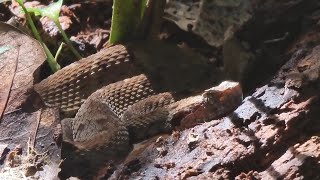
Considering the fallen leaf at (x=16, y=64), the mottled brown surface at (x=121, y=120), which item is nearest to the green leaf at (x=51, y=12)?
the fallen leaf at (x=16, y=64)

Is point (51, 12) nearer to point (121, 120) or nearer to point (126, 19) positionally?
point (126, 19)

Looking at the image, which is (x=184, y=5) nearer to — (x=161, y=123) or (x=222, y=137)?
(x=161, y=123)

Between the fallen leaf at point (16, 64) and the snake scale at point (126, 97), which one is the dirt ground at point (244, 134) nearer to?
the fallen leaf at point (16, 64)

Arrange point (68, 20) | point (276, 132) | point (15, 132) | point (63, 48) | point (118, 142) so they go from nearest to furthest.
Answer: point (276, 132) < point (15, 132) < point (118, 142) < point (63, 48) < point (68, 20)

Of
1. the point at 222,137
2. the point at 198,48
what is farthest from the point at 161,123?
the point at 198,48

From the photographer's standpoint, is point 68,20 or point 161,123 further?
point 68,20

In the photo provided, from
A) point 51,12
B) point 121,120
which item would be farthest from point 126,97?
point 51,12

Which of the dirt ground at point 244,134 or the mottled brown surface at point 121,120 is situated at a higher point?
the dirt ground at point 244,134
